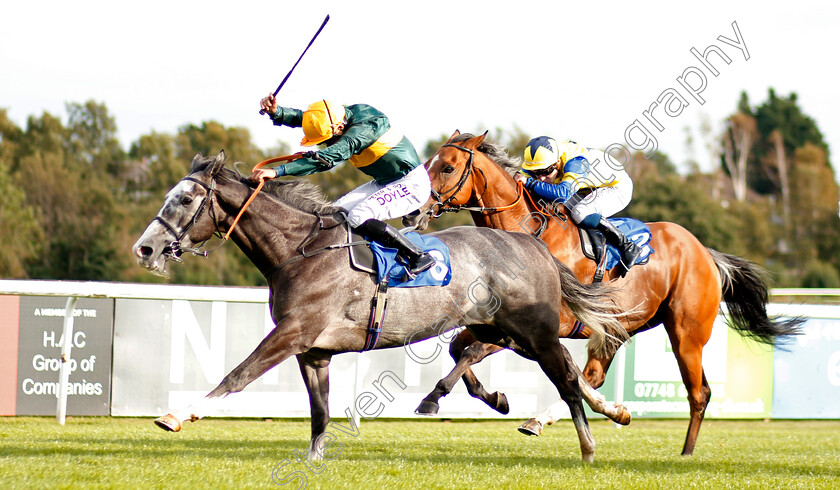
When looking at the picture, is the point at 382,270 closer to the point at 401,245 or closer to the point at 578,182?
the point at 401,245

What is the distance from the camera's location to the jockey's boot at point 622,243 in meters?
6.08

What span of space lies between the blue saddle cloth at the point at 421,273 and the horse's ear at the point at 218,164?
0.95 m

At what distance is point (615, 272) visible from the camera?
622 cm

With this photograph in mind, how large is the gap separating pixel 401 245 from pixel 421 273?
205 mm

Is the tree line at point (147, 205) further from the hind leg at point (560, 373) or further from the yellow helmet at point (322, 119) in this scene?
the yellow helmet at point (322, 119)

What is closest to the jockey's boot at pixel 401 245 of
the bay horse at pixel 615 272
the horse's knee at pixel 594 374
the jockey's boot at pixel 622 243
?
the bay horse at pixel 615 272

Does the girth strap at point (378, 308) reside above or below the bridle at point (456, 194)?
below

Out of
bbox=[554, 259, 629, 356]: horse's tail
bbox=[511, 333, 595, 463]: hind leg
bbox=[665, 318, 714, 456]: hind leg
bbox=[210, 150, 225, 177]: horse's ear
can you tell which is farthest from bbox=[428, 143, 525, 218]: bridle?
bbox=[665, 318, 714, 456]: hind leg

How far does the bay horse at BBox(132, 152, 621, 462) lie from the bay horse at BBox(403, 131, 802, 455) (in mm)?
481

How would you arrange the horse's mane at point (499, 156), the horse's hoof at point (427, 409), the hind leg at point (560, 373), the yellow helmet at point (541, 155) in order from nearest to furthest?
the hind leg at point (560, 373) < the horse's hoof at point (427, 409) < the yellow helmet at point (541, 155) < the horse's mane at point (499, 156)

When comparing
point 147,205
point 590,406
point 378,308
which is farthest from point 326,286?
point 147,205

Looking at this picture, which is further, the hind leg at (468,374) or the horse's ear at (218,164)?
the hind leg at (468,374)

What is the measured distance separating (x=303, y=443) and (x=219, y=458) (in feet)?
3.93

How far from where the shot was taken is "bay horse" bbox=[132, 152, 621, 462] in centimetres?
445
